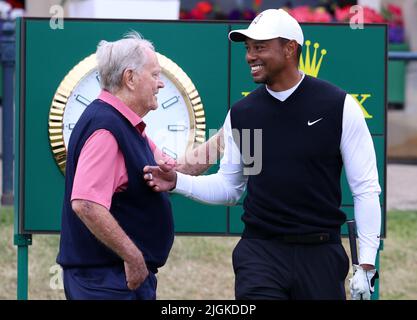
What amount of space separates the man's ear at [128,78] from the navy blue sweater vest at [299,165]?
1.92 ft

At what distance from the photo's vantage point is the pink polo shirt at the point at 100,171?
536 cm

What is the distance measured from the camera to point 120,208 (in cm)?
554

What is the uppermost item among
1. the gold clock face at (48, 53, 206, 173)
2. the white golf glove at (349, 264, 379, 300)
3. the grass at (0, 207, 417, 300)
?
the gold clock face at (48, 53, 206, 173)

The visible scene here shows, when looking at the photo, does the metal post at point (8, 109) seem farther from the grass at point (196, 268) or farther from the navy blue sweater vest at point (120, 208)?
the navy blue sweater vest at point (120, 208)

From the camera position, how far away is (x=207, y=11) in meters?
15.0

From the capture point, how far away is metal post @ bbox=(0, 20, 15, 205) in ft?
34.1

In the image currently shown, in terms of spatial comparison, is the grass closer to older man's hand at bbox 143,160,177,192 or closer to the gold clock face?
the gold clock face

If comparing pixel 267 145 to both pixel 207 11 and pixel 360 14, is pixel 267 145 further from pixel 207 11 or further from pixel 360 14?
pixel 207 11

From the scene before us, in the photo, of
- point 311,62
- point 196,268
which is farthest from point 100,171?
point 196,268

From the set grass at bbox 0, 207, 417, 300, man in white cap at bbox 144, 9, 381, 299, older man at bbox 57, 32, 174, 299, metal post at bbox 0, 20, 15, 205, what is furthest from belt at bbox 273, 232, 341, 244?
metal post at bbox 0, 20, 15, 205

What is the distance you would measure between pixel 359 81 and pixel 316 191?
5.78 feet

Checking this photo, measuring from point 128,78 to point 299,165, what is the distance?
845mm

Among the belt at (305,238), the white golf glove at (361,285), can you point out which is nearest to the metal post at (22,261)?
the belt at (305,238)

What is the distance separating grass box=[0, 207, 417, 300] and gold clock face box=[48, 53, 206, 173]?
1.80 metres
